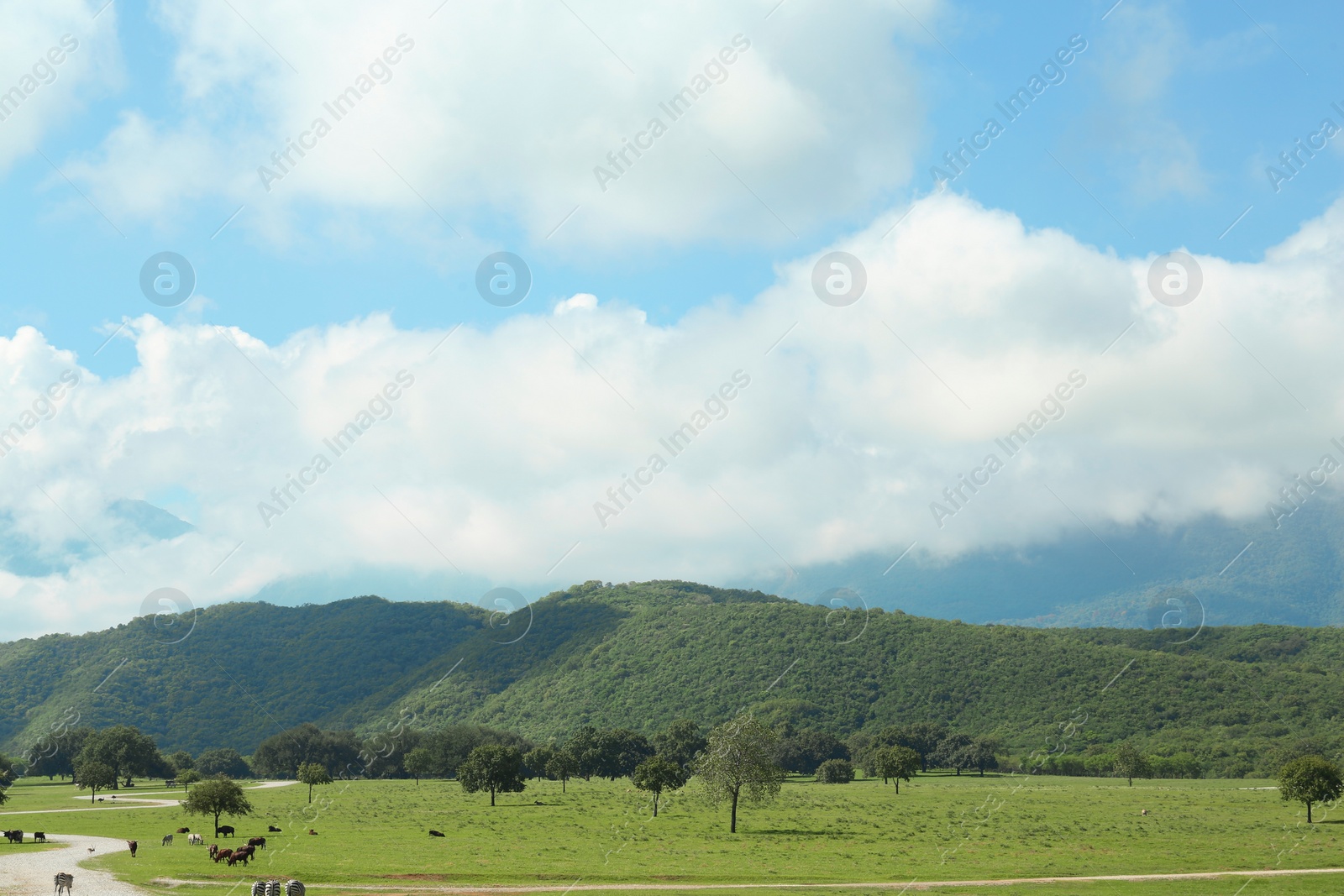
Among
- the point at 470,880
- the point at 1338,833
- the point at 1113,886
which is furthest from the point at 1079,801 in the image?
the point at 470,880

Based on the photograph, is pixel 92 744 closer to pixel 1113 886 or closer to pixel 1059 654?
pixel 1113 886

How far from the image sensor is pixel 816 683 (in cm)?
18738

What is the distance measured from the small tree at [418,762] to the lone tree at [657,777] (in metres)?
78.4

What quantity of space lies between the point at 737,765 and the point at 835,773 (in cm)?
7240

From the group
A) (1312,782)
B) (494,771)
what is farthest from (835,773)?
(1312,782)

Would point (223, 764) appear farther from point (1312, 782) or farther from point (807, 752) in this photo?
point (1312, 782)

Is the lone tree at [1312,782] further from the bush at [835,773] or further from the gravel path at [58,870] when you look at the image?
the gravel path at [58,870]

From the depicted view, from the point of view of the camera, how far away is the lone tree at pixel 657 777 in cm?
7694

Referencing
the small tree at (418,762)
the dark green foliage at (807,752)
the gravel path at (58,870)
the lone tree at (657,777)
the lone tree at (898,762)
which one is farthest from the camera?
the dark green foliage at (807,752)

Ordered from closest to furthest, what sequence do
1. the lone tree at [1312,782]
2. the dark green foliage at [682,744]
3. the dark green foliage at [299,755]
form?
the lone tree at [1312,782]
the dark green foliage at [682,744]
the dark green foliage at [299,755]

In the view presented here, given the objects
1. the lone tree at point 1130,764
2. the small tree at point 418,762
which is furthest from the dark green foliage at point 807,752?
the small tree at point 418,762

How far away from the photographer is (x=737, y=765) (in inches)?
2680

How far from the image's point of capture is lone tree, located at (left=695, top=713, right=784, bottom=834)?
223 ft

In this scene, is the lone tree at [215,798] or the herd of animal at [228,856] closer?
the herd of animal at [228,856]
